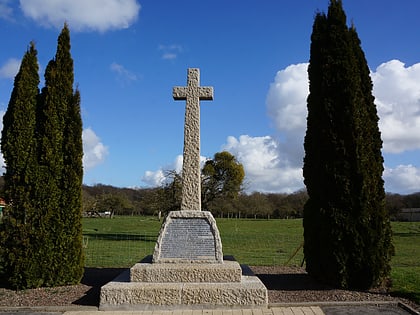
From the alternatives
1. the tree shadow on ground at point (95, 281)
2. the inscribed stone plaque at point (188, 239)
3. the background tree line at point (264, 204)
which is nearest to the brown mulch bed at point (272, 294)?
the tree shadow on ground at point (95, 281)

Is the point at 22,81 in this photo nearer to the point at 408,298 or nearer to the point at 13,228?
the point at 13,228

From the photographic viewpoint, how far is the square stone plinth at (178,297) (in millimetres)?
6605

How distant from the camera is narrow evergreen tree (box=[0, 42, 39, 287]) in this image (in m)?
7.91

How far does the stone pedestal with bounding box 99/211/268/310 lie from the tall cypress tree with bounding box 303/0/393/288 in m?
1.88

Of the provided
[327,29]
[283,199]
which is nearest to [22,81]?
[327,29]

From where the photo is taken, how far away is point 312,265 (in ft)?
28.2

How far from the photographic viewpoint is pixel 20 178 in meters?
8.20

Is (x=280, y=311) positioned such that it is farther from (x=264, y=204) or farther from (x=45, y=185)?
(x=264, y=204)

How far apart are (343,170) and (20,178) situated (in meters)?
6.78

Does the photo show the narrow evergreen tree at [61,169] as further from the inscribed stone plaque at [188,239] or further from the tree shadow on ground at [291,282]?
the tree shadow on ground at [291,282]

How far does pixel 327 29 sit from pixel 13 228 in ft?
26.5

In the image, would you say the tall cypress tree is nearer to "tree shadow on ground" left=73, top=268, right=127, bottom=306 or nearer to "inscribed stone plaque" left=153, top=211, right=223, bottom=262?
"inscribed stone plaque" left=153, top=211, right=223, bottom=262

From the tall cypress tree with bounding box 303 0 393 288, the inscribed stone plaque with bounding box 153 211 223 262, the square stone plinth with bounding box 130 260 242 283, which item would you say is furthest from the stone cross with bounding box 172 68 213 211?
the tall cypress tree with bounding box 303 0 393 288

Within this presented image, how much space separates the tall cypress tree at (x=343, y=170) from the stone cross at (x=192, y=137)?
8.40ft
